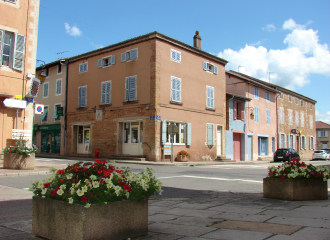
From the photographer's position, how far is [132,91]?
74.4ft

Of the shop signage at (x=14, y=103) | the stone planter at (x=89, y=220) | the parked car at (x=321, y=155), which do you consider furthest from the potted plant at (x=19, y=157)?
the parked car at (x=321, y=155)

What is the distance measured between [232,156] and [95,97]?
13.1m

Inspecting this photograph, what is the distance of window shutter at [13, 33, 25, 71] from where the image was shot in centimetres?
1476

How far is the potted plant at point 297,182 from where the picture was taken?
21.3ft

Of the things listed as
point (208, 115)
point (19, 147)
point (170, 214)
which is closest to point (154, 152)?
point (208, 115)

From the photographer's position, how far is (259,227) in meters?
4.34

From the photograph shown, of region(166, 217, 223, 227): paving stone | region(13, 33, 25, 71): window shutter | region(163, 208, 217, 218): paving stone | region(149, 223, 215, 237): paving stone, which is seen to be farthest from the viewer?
region(13, 33, 25, 71): window shutter

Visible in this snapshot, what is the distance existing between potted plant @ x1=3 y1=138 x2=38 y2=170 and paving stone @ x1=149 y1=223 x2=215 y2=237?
9740 mm

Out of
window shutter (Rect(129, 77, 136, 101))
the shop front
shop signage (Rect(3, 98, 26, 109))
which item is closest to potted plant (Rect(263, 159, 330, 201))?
shop signage (Rect(3, 98, 26, 109))

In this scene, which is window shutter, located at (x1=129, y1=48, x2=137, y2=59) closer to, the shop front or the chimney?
the chimney

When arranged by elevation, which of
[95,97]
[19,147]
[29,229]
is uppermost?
[95,97]

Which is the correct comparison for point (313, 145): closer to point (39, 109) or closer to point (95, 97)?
point (95, 97)

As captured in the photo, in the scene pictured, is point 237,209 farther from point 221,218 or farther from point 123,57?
point 123,57

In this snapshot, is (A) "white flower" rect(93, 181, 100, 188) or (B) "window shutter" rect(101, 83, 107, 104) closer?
(A) "white flower" rect(93, 181, 100, 188)
